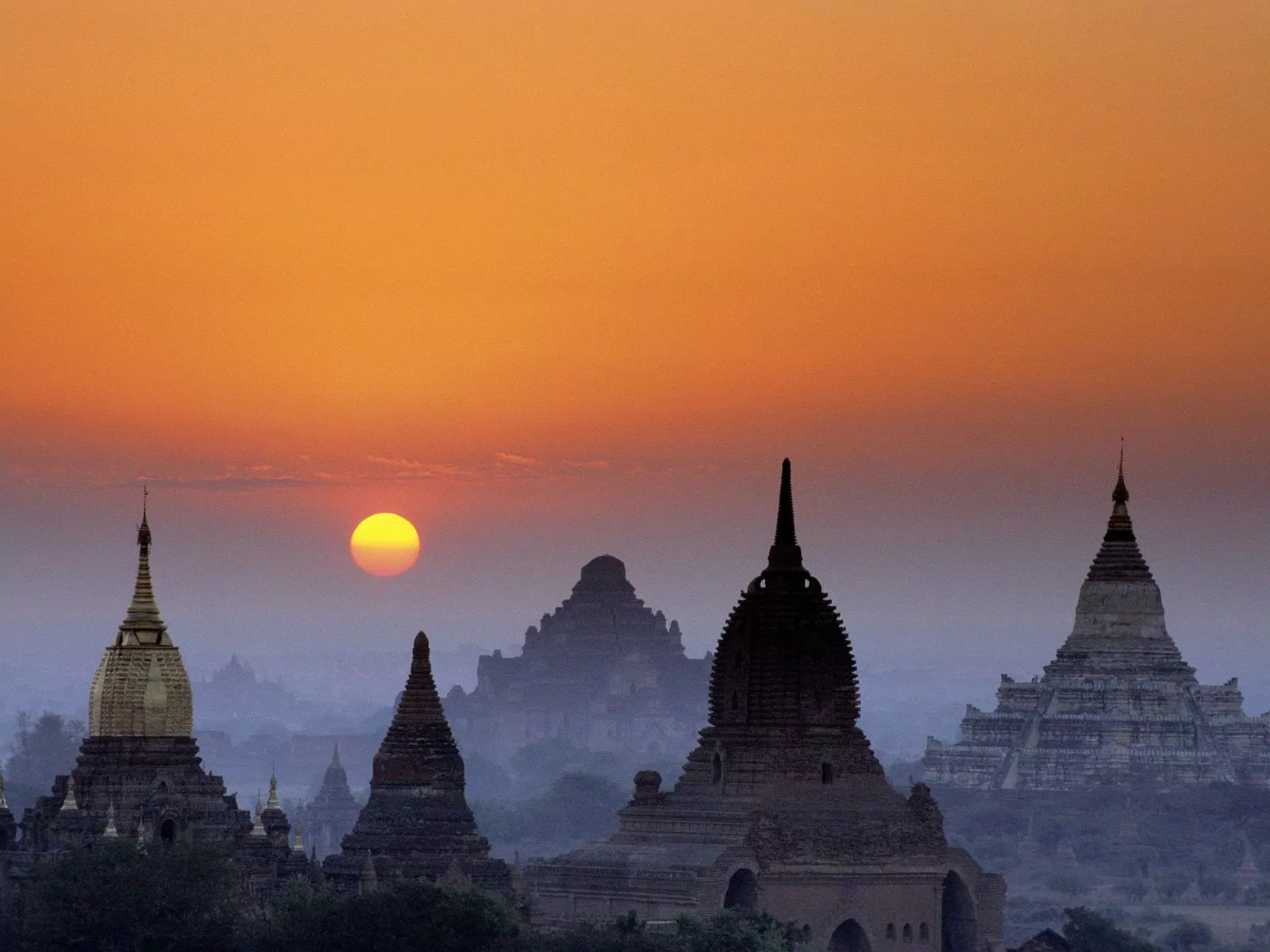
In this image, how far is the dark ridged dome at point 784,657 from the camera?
92.9m

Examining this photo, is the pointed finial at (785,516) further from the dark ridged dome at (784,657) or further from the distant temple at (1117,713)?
the distant temple at (1117,713)

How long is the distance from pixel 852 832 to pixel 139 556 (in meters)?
14.5

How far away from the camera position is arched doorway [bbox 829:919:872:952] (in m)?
90.8

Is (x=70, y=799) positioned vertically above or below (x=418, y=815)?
above

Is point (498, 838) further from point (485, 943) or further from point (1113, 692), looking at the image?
point (485, 943)

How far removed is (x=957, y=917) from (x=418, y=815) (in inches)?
395

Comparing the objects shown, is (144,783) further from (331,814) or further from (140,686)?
(331,814)

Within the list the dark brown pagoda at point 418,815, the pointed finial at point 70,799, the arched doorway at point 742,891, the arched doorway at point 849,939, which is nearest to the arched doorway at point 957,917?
the arched doorway at point 849,939

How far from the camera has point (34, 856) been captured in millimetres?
90875

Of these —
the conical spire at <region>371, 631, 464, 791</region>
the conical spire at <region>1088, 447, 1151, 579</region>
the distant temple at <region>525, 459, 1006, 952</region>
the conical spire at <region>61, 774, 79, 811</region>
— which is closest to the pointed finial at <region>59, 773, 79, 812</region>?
the conical spire at <region>61, 774, 79, 811</region>

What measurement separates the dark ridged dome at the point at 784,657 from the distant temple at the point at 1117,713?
2262 inches

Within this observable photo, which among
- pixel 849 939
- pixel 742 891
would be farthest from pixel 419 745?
pixel 849 939

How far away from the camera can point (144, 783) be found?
91750 millimetres

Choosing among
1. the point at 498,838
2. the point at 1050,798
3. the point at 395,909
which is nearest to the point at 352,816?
the point at 498,838
